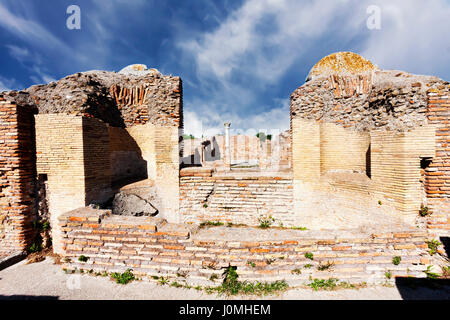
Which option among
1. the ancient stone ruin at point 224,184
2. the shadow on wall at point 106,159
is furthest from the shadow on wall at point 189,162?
the shadow on wall at point 106,159

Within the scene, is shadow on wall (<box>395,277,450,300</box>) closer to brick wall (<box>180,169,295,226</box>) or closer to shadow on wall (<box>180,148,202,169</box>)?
brick wall (<box>180,169,295,226</box>)

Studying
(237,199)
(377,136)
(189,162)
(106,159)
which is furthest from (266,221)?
(189,162)

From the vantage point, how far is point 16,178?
3.84 metres

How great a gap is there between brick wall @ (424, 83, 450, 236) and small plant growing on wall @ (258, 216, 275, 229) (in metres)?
3.20

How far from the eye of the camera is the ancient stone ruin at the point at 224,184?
2859mm

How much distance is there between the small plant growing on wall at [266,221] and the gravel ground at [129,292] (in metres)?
1.81

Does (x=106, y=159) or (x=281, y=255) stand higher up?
(x=106, y=159)

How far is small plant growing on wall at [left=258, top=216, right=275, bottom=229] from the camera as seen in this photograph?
4520mm

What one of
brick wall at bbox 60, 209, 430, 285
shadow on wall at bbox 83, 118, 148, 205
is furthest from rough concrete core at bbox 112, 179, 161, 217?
brick wall at bbox 60, 209, 430, 285

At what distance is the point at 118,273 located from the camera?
3.02 meters

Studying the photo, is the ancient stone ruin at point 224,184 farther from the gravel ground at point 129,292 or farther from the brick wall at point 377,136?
the gravel ground at point 129,292

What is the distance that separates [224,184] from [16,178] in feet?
15.7

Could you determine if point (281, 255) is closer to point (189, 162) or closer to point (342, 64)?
point (342, 64)
